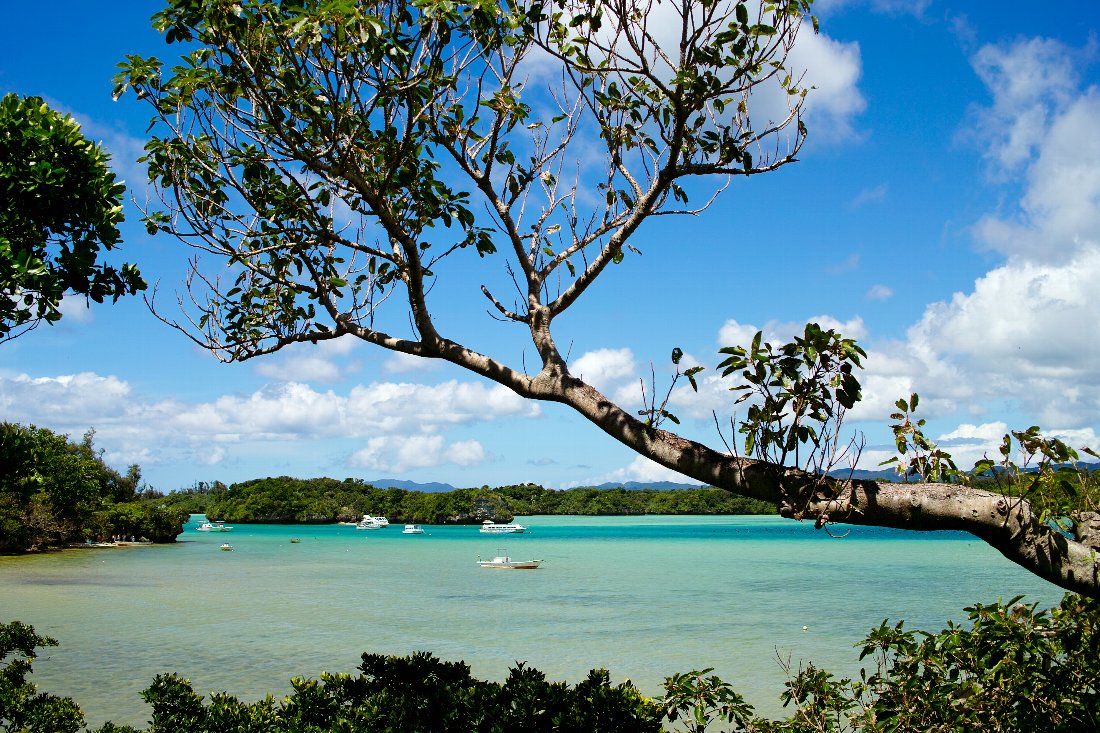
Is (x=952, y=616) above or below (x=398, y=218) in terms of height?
below

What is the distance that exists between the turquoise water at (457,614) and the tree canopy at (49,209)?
9508 mm

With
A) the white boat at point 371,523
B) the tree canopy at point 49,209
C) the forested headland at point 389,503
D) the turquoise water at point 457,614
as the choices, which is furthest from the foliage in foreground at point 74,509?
the forested headland at point 389,503

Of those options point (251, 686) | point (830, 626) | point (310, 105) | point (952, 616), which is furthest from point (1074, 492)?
point (952, 616)

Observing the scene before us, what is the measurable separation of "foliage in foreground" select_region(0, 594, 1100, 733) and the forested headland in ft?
389

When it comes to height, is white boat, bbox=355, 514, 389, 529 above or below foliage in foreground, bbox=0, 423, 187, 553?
below

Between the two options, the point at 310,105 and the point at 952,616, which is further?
the point at 952,616

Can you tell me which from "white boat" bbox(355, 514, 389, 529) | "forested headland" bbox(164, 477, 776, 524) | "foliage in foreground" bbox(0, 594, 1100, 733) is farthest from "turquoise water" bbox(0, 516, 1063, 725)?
"forested headland" bbox(164, 477, 776, 524)

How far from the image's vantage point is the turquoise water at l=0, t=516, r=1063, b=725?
16.8 metres

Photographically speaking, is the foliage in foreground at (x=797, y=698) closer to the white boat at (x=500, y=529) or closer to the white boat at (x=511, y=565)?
the white boat at (x=511, y=565)

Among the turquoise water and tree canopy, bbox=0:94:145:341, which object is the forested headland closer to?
the turquoise water

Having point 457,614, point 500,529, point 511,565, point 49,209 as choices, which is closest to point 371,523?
point 500,529

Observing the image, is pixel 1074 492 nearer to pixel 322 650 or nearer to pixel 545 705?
pixel 545 705

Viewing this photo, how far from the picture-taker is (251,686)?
15.1 meters

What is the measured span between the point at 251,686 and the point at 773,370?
14887 mm
